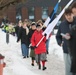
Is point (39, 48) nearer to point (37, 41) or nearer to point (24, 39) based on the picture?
point (37, 41)

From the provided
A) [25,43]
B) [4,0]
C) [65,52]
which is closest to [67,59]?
[65,52]

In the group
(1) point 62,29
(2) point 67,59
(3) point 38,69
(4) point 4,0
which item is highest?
(4) point 4,0

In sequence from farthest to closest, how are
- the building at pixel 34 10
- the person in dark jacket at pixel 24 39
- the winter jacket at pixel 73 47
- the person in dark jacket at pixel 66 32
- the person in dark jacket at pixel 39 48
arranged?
the building at pixel 34 10 < the person in dark jacket at pixel 24 39 < the person in dark jacket at pixel 39 48 < the person in dark jacket at pixel 66 32 < the winter jacket at pixel 73 47

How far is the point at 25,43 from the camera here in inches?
592

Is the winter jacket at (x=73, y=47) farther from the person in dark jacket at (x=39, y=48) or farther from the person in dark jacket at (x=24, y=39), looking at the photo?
the person in dark jacket at (x=24, y=39)

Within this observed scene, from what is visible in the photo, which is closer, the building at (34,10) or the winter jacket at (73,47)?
the winter jacket at (73,47)

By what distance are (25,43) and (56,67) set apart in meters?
3.59

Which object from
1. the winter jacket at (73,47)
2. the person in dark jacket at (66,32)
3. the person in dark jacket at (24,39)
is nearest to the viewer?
the winter jacket at (73,47)

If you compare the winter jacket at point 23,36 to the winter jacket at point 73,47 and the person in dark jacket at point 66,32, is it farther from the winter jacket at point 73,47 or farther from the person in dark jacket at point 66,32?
the winter jacket at point 73,47

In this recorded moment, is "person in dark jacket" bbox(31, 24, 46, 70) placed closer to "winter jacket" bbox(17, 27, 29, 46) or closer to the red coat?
the red coat

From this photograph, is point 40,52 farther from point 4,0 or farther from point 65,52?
point 65,52

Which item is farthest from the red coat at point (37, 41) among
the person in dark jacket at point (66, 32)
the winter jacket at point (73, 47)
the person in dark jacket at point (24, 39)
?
the winter jacket at point (73, 47)

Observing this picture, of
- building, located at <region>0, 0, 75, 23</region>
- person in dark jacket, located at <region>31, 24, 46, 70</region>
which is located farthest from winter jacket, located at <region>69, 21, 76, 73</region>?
building, located at <region>0, 0, 75, 23</region>

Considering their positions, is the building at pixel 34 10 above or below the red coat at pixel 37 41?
above
